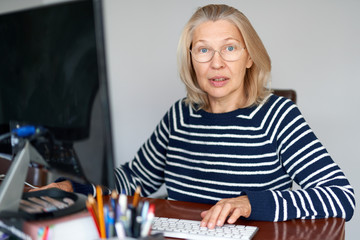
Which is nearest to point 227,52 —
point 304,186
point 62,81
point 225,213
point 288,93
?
point 288,93

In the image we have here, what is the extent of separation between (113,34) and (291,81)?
1.09 metres

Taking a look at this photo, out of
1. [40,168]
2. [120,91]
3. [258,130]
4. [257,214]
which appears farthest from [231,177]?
[120,91]

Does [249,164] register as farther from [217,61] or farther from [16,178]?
[16,178]

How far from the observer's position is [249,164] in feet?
4.53

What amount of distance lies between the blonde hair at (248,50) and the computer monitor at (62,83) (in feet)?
2.42

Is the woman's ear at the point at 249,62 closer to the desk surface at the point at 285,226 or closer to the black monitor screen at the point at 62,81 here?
the desk surface at the point at 285,226

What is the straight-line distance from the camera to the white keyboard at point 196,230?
0.90 meters

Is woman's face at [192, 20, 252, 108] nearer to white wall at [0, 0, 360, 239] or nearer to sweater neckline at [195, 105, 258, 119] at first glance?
sweater neckline at [195, 105, 258, 119]

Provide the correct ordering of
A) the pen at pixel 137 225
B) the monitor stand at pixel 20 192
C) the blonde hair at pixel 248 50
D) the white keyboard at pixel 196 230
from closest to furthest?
the pen at pixel 137 225
the monitor stand at pixel 20 192
the white keyboard at pixel 196 230
the blonde hair at pixel 248 50

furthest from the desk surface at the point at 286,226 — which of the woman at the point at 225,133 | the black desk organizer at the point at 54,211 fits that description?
the black desk organizer at the point at 54,211

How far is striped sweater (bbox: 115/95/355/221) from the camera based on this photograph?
1.06 m

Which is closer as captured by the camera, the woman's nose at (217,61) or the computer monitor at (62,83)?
the computer monitor at (62,83)

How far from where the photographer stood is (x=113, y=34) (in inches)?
99.2

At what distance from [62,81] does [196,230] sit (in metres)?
0.44
